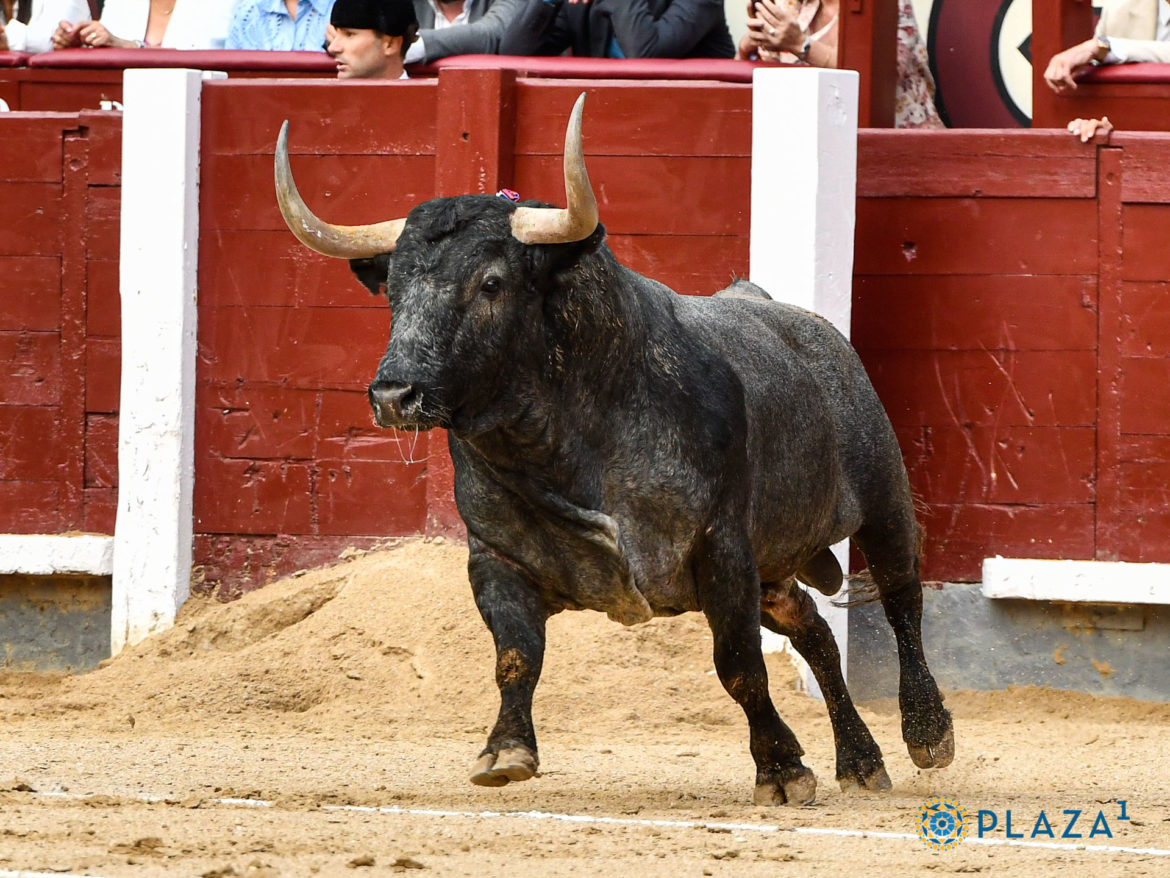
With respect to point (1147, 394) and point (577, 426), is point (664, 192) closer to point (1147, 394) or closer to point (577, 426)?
point (1147, 394)

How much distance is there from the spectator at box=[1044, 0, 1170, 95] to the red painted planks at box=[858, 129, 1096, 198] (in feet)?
1.39

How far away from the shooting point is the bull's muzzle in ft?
14.6

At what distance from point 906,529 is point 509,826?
188 centimetres

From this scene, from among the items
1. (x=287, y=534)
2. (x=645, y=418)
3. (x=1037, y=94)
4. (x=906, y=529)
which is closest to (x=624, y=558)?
(x=645, y=418)

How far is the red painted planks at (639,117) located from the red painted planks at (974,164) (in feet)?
1.65

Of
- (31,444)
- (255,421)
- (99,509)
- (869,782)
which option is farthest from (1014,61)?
(869,782)

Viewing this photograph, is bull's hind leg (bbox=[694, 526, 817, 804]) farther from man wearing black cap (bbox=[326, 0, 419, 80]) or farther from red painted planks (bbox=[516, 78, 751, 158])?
man wearing black cap (bbox=[326, 0, 419, 80])

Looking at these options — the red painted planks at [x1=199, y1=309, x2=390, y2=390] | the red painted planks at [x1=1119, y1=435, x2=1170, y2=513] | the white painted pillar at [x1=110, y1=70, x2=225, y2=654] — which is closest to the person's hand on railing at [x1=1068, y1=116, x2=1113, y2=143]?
the red painted planks at [x1=1119, y1=435, x2=1170, y2=513]

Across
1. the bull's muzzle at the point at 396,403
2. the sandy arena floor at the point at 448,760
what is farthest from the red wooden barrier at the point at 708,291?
the bull's muzzle at the point at 396,403

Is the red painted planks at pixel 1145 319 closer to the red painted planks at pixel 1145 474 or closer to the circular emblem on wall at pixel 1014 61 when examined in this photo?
the red painted planks at pixel 1145 474

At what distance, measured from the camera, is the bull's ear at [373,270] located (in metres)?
4.95

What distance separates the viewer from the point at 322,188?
7715 millimetres

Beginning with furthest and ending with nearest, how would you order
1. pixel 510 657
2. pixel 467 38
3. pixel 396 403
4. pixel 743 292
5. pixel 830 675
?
pixel 467 38
pixel 743 292
pixel 830 675
pixel 510 657
pixel 396 403

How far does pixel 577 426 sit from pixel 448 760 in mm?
1553
